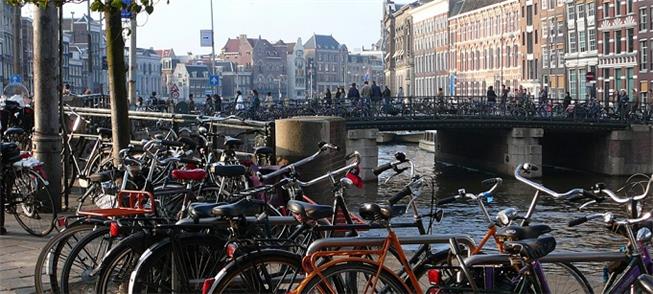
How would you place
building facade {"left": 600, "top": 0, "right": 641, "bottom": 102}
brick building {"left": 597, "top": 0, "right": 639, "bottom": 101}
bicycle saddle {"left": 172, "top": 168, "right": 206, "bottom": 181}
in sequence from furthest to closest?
brick building {"left": 597, "top": 0, "right": 639, "bottom": 101} < building facade {"left": 600, "top": 0, "right": 641, "bottom": 102} < bicycle saddle {"left": 172, "top": 168, "right": 206, "bottom": 181}

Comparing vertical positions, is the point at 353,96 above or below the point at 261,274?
above

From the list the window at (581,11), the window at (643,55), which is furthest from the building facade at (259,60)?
the window at (643,55)

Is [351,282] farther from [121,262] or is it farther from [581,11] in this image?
[581,11]

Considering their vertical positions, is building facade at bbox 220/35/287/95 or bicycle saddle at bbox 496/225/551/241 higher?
building facade at bbox 220/35/287/95

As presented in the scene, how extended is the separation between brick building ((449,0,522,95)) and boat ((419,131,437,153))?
15694mm

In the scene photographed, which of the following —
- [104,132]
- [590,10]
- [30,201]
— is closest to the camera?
[30,201]

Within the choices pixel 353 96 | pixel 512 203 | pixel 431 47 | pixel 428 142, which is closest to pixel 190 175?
pixel 512 203

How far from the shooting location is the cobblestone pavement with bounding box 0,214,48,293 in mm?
7507

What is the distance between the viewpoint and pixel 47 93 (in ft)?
37.7

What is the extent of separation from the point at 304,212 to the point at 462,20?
9383cm

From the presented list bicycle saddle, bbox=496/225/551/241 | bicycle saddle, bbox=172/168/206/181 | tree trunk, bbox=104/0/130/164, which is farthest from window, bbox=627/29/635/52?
bicycle saddle, bbox=496/225/551/241

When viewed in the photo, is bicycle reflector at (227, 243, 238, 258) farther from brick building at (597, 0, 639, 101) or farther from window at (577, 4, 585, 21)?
window at (577, 4, 585, 21)

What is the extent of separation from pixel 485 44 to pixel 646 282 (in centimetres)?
8695

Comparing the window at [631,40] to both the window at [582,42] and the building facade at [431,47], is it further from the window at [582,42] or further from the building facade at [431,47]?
the building facade at [431,47]
